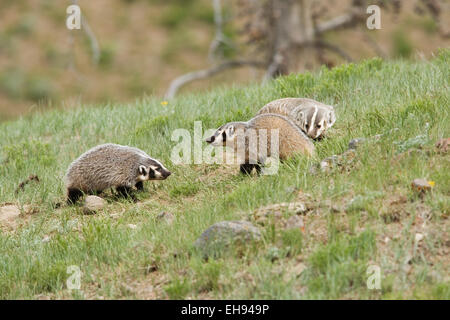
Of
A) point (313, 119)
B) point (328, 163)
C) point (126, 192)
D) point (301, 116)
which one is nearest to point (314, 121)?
point (313, 119)

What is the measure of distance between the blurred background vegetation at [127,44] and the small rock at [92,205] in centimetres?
1330

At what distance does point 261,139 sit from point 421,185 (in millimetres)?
1758

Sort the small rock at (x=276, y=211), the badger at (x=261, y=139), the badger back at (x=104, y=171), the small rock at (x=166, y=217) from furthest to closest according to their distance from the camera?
the badger back at (x=104, y=171) < the badger at (x=261, y=139) < the small rock at (x=166, y=217) < the small rock at (x=276, y=211)

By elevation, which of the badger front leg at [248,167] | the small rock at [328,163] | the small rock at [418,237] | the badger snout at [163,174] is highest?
the small rock at [328,163]

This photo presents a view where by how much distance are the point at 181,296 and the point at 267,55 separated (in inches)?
416

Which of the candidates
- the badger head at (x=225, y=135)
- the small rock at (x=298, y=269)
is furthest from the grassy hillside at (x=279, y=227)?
the badger head at (x=225, y=135)

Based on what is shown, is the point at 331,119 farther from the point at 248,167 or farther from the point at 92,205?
the point at 92,205

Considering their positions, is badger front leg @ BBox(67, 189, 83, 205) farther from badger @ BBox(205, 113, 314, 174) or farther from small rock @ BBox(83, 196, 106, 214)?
badger @ BBox(205, 113, 314, 174)

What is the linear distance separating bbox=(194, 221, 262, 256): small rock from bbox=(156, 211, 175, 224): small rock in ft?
2.39

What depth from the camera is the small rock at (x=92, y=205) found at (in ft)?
20.9

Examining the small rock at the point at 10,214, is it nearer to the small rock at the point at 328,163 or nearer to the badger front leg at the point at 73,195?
the badger front leg at the point at 73,195
